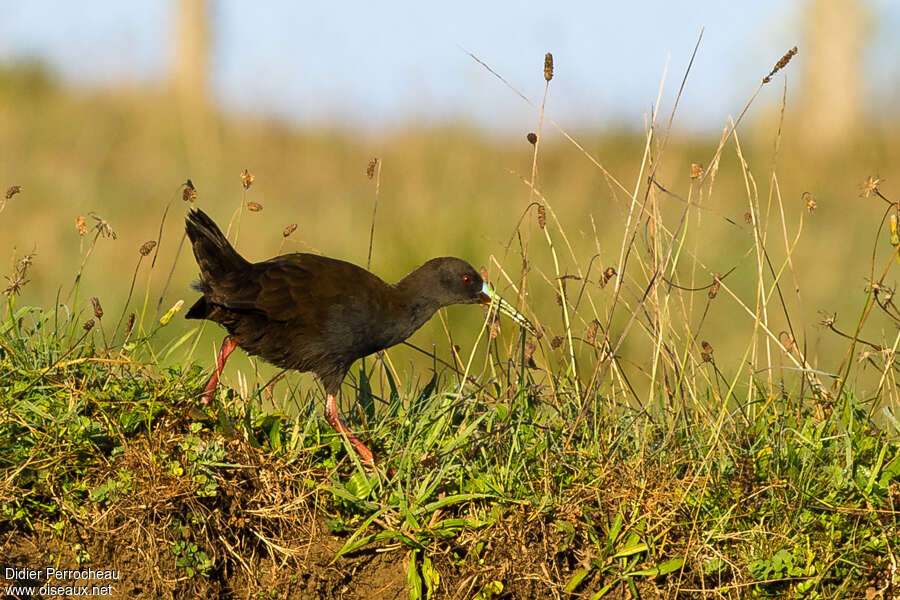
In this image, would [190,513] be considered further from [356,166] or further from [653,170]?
[356,166]

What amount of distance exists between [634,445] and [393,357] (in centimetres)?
345

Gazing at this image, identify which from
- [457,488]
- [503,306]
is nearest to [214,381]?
[457,488]

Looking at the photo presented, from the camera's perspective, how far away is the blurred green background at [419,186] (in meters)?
8.66

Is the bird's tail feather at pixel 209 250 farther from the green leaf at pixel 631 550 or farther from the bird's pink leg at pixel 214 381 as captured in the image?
the green leaf at pixel 631 550

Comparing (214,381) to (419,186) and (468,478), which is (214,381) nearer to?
(468,478)

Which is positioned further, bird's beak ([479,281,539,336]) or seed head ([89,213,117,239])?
bird's beak ([479,281,539,336])

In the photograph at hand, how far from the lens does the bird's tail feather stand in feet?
15.0

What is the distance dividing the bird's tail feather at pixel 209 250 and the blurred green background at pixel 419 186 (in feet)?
7.86

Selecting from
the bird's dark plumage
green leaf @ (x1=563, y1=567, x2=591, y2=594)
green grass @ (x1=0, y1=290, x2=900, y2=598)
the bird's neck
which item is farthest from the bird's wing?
green leaf @ (x1=563, y1=567, x2=591, y2=594)

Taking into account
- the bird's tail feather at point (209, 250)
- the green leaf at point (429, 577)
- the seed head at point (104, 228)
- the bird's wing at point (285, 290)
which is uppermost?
the seed head at point (104, 228)

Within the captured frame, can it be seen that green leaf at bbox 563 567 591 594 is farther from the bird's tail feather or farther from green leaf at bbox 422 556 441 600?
the bird's tail feather

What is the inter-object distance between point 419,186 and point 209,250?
574cm

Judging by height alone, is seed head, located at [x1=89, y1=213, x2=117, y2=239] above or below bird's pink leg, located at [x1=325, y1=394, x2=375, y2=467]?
above

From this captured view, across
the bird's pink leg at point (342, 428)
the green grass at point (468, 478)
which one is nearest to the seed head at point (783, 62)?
the green grass at point (468, 478)
